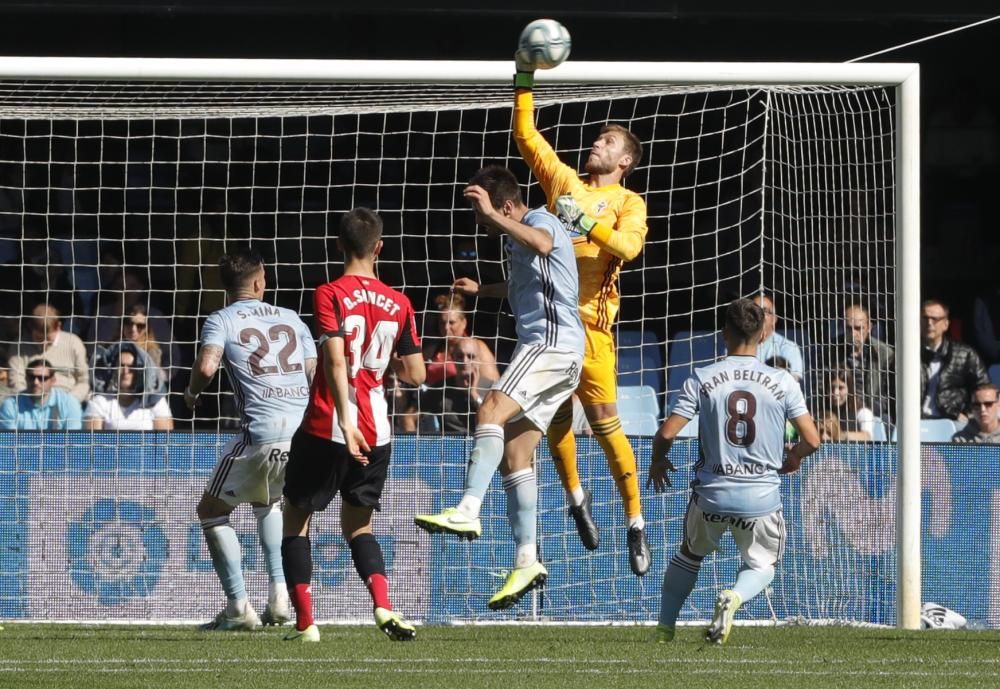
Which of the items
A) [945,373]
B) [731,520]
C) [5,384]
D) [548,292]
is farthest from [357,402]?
[945,373]

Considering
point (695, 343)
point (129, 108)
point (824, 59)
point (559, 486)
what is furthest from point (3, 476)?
point (824, 59)

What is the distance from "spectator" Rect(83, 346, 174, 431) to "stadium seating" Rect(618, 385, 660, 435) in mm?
3172

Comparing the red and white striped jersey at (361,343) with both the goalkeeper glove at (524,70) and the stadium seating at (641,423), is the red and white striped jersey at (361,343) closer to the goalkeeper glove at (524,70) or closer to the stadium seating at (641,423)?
the goalkeeper glove at (524,70)

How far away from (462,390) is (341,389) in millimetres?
4065

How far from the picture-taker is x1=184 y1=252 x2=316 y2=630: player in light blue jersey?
29.2 ft

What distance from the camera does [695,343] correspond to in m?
12.7

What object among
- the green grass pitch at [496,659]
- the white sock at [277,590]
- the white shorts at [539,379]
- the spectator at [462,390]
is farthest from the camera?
the spectator at [462,390]

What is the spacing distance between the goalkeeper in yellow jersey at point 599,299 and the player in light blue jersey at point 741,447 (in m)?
0.42

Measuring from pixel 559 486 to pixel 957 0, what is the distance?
5.63 metres

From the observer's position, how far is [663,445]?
8.16 meters

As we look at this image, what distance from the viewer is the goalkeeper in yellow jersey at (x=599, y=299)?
8195mm

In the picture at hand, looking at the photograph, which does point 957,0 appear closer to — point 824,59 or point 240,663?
point 824,59

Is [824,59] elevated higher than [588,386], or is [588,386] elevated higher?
[824,59]

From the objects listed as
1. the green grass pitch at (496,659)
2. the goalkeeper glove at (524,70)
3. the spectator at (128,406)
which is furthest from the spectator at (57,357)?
the goalkeeper glove at (524,70)
